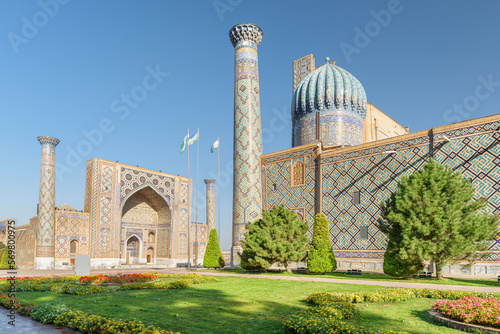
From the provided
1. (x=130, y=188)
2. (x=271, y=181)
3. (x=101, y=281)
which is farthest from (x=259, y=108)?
(x=130, y=188)

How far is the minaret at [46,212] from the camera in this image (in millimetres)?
24984

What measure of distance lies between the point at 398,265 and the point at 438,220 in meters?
2.14

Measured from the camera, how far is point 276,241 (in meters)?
14.9

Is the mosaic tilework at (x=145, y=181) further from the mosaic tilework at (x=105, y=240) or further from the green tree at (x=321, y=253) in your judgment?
the green tree at (x=321, y=253)

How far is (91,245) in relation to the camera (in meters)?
26.8

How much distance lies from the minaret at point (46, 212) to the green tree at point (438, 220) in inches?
856

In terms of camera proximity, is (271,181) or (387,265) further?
(271,181)

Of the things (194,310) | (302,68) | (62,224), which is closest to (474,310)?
(194,310)

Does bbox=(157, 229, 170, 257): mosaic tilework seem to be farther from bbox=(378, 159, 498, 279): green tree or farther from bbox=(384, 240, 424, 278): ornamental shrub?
bbox=(378, 159, 498, 279): green tree

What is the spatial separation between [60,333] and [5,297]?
367cm

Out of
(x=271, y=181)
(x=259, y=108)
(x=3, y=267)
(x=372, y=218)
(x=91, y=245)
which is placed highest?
(x=259, y=108)

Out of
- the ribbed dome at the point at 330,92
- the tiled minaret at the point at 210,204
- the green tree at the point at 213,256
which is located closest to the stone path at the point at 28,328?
the green tree at the point at 213,256

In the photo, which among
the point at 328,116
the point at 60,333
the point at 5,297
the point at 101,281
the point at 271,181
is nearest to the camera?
the point at 60,333

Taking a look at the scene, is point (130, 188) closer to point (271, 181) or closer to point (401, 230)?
point (271, 181)
